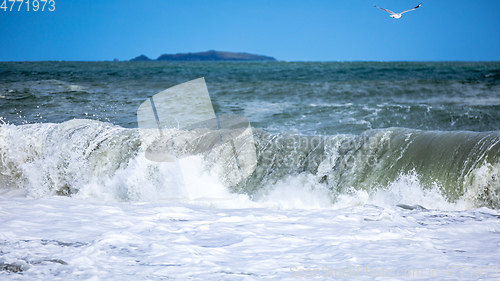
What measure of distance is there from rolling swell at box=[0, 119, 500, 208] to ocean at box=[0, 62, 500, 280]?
0.06ft

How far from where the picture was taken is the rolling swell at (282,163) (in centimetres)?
487

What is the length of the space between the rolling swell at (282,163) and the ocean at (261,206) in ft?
0.06

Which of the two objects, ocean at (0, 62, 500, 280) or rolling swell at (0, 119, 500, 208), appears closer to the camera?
ocean at (0, 62, 500, 280)

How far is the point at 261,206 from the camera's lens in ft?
16.3

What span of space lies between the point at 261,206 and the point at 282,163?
1202 millimetres

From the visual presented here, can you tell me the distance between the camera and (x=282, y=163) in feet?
19.8

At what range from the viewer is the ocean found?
280 centimetres

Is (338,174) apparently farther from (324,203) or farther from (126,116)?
(126,116)

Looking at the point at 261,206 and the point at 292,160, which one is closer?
the point at 261,206

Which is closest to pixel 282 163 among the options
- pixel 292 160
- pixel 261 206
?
pixel 292 160

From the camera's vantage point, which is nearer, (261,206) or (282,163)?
(261,206)

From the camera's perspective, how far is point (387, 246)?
3.16m

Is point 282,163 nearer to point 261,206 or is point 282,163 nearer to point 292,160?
point 292,160

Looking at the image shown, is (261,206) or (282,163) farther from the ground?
(282,163)
